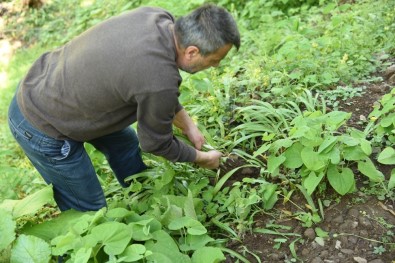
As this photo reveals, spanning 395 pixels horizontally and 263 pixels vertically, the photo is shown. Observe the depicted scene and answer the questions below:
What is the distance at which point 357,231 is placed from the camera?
8.10ft

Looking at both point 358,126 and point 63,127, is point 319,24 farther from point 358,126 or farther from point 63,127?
point 63,127

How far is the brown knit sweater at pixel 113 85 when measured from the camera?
2096 mm

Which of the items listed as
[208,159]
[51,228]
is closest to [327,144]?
[208,159]

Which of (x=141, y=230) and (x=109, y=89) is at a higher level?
(x=109, y=89)

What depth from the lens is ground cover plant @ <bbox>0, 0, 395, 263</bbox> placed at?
7.52 feet

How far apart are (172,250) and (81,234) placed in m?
0.45

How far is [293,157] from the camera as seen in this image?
258cm

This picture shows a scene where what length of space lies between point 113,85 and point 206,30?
51 centimetres

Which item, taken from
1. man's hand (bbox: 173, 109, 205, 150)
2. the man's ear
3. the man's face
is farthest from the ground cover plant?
the man's ear

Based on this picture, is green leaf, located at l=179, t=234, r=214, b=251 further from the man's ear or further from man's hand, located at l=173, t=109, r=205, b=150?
the man's ear

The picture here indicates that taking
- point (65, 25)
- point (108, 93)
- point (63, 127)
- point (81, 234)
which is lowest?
point (65, 25)

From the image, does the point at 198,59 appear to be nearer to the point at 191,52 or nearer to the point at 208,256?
the point at 191,52

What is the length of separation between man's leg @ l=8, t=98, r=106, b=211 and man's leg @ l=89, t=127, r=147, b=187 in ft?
1.15

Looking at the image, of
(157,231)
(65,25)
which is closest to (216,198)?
(157,231)
